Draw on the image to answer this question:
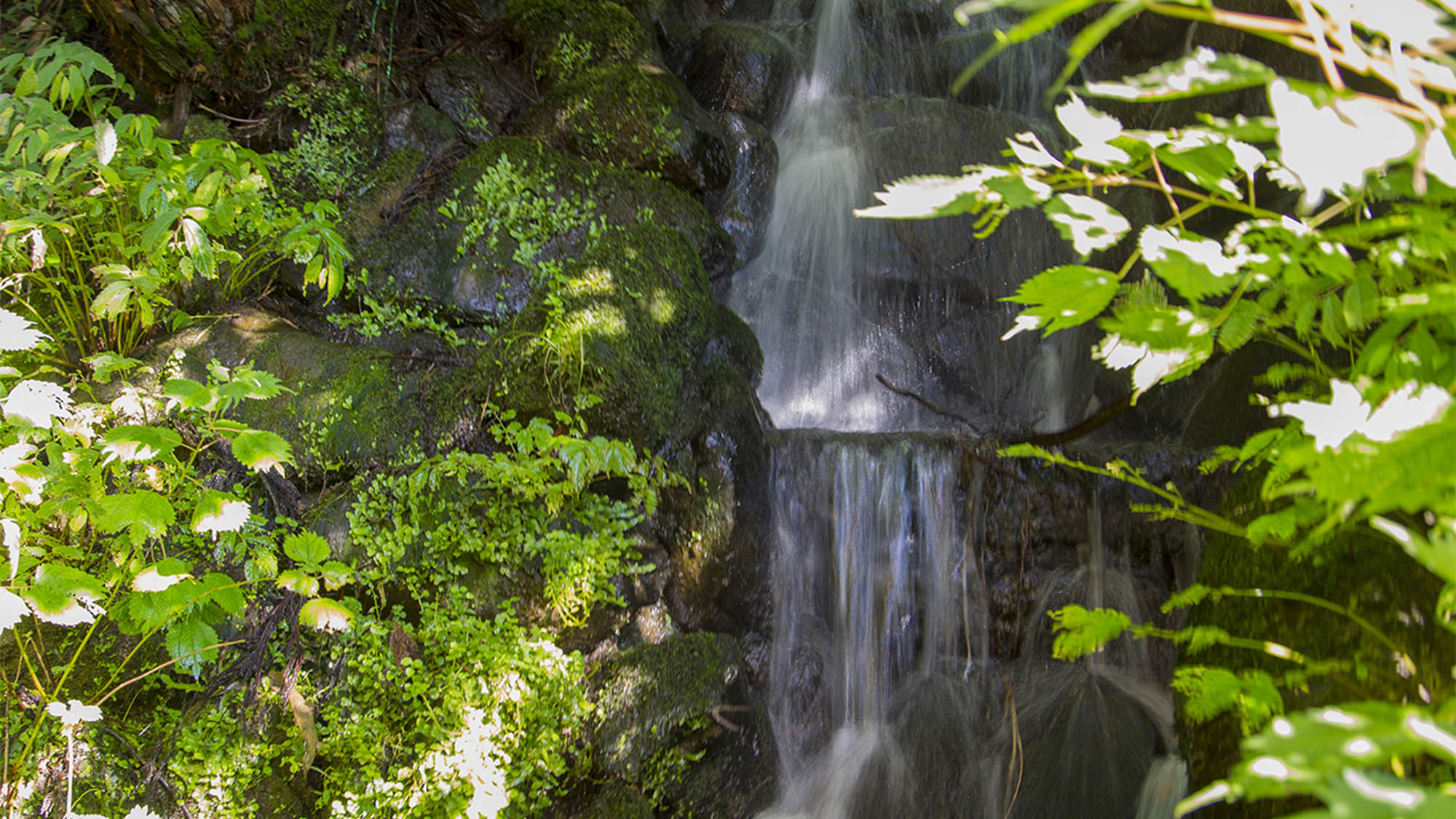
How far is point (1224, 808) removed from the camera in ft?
5.87

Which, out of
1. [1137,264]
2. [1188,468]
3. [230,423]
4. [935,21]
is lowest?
[1188,468]

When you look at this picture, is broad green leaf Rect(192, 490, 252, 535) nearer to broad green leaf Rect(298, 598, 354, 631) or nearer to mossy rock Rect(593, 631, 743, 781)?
broad green leaf Rect(298, 598, 354, 631)

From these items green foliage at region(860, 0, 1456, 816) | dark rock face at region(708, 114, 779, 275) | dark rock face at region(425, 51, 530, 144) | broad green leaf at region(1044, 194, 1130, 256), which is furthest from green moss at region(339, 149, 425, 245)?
broad green leaf at region(1044, 194, 1130, 256)

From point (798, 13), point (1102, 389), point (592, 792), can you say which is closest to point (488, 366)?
point (592, 792)

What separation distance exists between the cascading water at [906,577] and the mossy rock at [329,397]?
5.90ft

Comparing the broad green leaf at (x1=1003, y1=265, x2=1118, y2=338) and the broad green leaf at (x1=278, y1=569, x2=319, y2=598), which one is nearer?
the broad green leaf at (x1=1003, y1=265, x2=1118, y2=338)

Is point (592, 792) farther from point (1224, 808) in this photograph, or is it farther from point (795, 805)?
point (1224, 808)

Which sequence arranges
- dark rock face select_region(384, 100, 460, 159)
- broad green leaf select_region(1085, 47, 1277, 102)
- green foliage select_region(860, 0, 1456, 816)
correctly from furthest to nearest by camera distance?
dark rock face select_region(384, 100, 460, 159) < broad green leaf select_region(1085, 47, 1277, 102) < green foliage select_region(860, 0, 1456, 816)

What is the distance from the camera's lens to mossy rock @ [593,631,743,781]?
10.1ft

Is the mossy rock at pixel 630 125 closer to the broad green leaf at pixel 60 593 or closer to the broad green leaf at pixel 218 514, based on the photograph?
the broad green leaf at pixel 218 514

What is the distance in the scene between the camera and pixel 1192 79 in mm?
846

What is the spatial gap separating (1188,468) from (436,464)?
3.85 m

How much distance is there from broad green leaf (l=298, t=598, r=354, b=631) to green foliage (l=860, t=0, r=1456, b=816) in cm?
214

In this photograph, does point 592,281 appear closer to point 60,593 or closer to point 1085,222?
point 60,593
